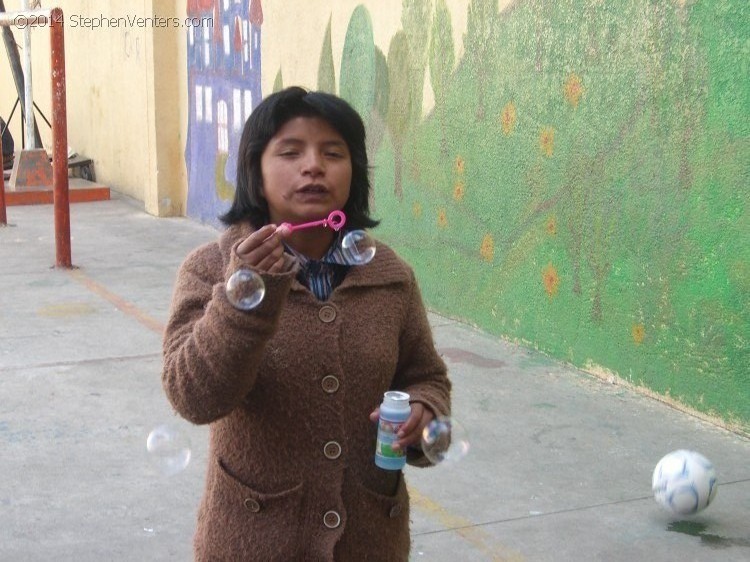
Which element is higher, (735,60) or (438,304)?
(735,60)

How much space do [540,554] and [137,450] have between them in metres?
1.93

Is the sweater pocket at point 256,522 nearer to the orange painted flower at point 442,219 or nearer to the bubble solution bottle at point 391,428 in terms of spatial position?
the bubble solution bottle at point 391,428

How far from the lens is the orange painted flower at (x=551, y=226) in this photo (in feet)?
20.4

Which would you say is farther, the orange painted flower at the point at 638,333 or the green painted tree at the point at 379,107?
the green painted tree at the point at 379,107

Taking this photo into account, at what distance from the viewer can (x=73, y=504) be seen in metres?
4.36

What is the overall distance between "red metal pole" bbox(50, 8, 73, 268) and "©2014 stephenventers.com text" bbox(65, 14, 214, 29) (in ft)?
8.38

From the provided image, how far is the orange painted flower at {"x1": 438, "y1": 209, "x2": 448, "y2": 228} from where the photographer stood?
733 cm

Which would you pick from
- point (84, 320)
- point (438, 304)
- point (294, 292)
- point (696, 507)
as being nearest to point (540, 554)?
point (696, 507)

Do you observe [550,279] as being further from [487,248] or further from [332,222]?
[332,222]

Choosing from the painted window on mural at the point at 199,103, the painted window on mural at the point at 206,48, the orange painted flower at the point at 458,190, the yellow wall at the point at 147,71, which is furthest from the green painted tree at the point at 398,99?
the painted window on mural at the point at 199,103

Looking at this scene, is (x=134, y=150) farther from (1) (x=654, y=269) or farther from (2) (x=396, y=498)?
(2) (x=396, y=498)

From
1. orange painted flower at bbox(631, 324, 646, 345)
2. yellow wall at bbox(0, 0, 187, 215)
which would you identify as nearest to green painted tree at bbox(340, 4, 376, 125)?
orange painted flower at bbox(631, 324, 646, 345)

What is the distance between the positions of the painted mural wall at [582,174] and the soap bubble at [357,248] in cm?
305

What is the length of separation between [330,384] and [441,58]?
210 inches
